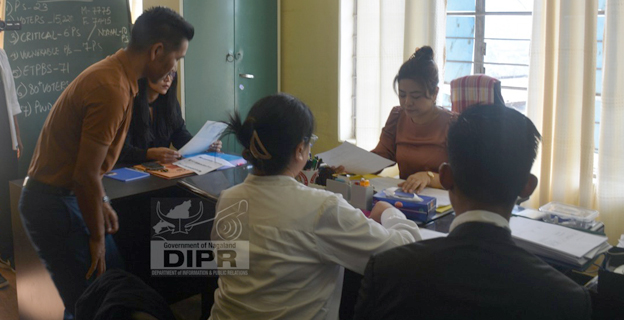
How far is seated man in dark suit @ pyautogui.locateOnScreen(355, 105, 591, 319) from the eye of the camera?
0.90m

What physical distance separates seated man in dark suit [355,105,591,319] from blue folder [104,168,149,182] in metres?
1.61

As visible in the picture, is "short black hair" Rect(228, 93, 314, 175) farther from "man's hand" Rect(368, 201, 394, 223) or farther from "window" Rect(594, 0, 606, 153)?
"window" Rect(594, 0, 606, 153)

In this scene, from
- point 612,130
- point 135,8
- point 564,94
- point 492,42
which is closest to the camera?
point 612,130

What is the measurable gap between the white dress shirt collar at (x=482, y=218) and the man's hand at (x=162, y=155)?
189 centimetres

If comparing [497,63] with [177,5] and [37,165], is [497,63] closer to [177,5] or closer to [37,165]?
[177,5]

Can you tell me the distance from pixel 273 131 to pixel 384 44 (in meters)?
2.50

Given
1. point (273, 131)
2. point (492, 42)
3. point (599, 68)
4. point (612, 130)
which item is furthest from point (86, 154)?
point (492, 42)

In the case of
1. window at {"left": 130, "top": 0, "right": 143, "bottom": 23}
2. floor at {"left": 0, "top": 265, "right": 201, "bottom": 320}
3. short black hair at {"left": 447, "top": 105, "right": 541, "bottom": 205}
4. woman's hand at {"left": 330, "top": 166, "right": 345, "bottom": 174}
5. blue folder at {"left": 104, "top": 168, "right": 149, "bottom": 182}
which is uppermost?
window at {"left": 130, "top": 0, "right": 143, "bottom": 23}

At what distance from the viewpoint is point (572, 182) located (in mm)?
2930

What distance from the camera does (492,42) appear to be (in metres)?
3.53

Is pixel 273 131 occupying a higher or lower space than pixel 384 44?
lower

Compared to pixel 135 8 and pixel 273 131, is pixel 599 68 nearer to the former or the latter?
pixel 273 131

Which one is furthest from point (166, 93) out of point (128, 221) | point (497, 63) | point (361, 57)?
point (497, 63)

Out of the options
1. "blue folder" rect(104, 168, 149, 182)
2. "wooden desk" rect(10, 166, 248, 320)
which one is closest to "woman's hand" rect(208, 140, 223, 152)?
"wooden desk" rect(10, 166, 248, 320)
